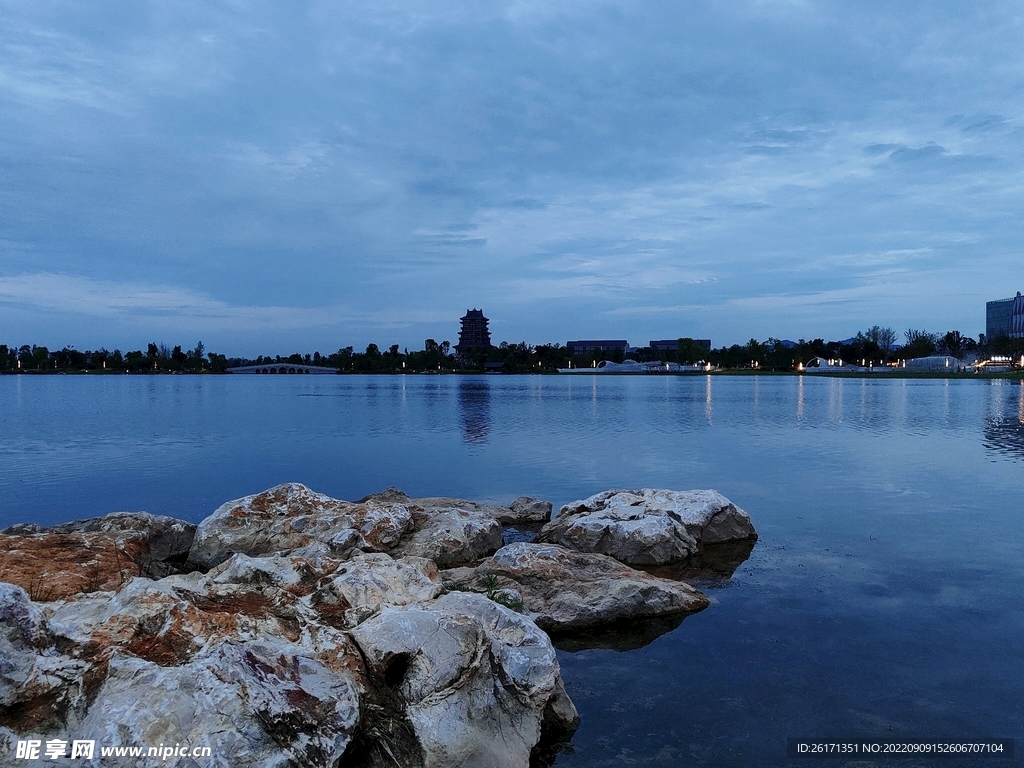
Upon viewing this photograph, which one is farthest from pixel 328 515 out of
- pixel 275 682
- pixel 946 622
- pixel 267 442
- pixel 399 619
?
pixel 267 442

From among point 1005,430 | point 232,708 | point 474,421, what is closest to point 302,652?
point 232,708

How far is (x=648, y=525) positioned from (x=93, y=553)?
985cm

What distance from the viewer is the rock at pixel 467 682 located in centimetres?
651

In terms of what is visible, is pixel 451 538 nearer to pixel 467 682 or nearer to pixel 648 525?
Result: pixel 648 525

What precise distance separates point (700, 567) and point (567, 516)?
11.2ft

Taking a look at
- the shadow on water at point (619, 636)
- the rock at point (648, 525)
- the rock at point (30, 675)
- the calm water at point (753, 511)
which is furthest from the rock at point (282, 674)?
the rock at point (648, 525)

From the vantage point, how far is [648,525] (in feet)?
48.0

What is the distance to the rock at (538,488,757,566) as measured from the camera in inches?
563

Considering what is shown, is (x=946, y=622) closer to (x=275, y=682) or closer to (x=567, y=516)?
(x=567, y=516)

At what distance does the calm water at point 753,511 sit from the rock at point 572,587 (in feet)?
2.17

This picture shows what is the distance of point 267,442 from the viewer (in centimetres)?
3662

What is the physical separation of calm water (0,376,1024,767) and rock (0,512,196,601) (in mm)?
5427

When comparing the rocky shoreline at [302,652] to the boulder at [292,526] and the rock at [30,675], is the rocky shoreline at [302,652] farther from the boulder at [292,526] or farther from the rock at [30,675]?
the boulder at [292,526]

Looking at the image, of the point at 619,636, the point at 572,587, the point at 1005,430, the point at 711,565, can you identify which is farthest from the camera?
the point at 1005,430
